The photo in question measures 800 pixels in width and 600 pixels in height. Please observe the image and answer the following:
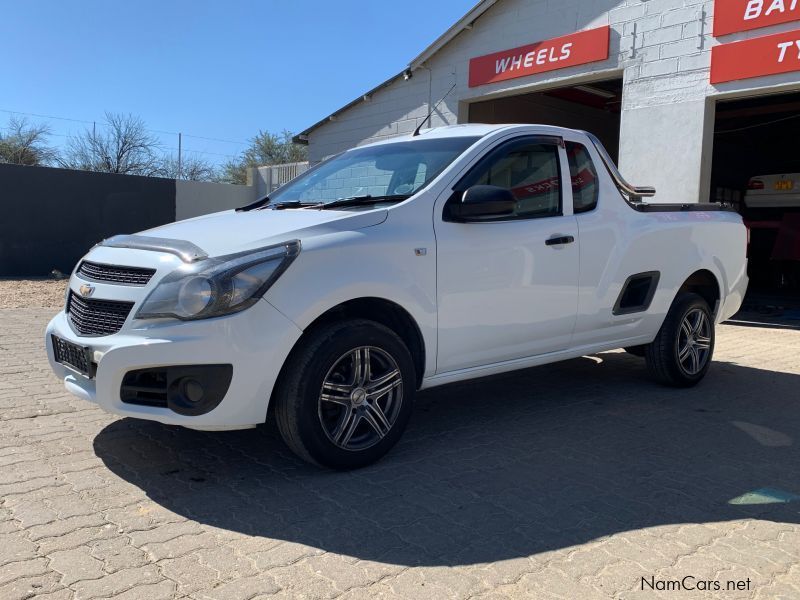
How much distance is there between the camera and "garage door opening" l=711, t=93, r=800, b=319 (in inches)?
531

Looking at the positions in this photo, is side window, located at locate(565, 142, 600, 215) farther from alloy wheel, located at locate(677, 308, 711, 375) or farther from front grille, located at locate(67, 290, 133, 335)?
front grille, located at locate(67, 290, 133, 335)

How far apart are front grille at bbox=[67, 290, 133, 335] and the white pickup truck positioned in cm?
1

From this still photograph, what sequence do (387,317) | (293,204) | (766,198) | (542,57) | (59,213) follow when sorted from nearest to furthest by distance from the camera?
(387,317) → (293,204) → (542,57) → (766,198) → (59,213)

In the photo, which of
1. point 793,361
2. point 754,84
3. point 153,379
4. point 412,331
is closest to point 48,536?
point 153,379

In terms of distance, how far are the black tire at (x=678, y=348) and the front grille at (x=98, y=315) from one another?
162 inches

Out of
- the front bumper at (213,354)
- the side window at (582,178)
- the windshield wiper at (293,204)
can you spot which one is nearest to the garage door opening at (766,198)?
the side window at (582,178)

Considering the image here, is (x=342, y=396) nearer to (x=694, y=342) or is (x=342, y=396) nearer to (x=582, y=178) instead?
(x=582, y=178)

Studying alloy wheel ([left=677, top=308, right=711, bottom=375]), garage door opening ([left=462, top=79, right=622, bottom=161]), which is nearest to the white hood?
alloy wheel ([left=677, top=308, right=711, bottom=375])

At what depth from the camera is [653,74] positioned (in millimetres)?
9898

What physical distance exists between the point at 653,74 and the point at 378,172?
7.00 m

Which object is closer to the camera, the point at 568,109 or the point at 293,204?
the point at 293,204

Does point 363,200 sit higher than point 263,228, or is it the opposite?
point 363,200

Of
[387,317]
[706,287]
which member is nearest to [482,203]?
[387,317]

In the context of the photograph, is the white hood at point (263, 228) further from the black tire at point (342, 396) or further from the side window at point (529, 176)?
the side window at point (529, 176)
